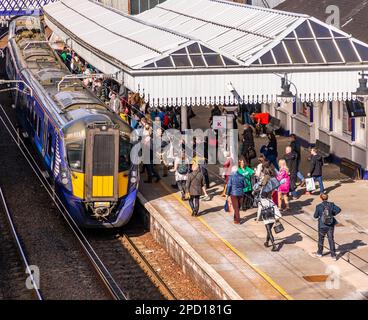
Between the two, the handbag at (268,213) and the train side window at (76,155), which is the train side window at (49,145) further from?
the handbag at (268,213)

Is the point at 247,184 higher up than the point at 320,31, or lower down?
lower down

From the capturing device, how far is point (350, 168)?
31375 mm

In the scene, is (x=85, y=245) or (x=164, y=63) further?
(x=164, y=63)

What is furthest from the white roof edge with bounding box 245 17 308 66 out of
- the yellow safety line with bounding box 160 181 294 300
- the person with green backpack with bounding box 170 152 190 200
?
the yellow safety line with bounding box 160 181 294 300

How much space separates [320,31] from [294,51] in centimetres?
108

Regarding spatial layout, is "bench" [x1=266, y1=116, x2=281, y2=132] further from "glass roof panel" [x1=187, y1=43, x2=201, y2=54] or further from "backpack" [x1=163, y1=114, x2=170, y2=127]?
"glass roof panel" [x1=187, y1=43, x2=201, y2=54]

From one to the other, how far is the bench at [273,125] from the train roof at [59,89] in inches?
279

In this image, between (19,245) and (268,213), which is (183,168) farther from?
(268,213)

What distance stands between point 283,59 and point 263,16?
6.13 meters

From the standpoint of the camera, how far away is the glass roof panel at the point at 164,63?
97.3 ft

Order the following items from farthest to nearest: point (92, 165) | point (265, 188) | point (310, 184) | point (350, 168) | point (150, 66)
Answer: point (350, 168), point (150, 66), point (310, 184), point (92, 165), point (265, 188)

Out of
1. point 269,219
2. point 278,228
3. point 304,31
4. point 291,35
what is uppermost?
point 304,31

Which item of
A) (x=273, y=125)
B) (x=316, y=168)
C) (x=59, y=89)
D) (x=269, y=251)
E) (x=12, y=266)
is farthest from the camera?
(x=273, y=125)

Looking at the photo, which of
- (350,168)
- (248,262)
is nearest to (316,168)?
(350,168)
